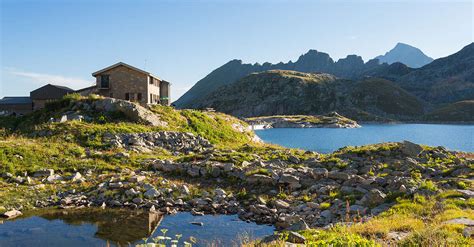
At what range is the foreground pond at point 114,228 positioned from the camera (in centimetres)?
1576

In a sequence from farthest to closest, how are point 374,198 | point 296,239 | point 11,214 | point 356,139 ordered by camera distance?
1. point 356,139
2. point 11,214
3. point 374,198
4. point 296,239

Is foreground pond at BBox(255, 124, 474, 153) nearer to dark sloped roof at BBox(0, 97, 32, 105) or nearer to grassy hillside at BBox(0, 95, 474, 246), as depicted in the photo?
grassy hillside at BBox(0, 95, 474, 246)

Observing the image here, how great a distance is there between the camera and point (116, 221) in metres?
18.4

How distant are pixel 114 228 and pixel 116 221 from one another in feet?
3.50

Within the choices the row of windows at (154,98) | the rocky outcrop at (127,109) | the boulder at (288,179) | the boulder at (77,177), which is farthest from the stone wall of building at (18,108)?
the boulder at (288,179)

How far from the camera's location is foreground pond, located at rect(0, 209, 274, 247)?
51.7 feet

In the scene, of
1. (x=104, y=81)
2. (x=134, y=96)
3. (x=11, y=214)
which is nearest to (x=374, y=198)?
(x=11, y=214)

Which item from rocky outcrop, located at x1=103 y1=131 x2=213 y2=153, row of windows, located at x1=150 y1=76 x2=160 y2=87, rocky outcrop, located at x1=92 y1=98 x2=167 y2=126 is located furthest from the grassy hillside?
row of windows, located at x1=150 y1=76 x2=160 y2=87

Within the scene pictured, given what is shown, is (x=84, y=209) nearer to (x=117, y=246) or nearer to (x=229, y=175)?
(x=117, y=246)

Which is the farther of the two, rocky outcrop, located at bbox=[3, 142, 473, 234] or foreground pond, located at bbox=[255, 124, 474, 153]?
foreground pond, located at bbox=[255, 124, 474, 153]

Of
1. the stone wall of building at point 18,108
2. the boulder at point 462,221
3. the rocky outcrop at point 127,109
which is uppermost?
the stone wall of building at point 18,108

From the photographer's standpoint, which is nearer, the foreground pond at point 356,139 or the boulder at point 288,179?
the boulder at point 288,179

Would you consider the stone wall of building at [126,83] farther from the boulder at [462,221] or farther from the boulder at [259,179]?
the boulder at [462,221]

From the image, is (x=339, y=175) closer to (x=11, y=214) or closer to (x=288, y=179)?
(x=288, y=179)
